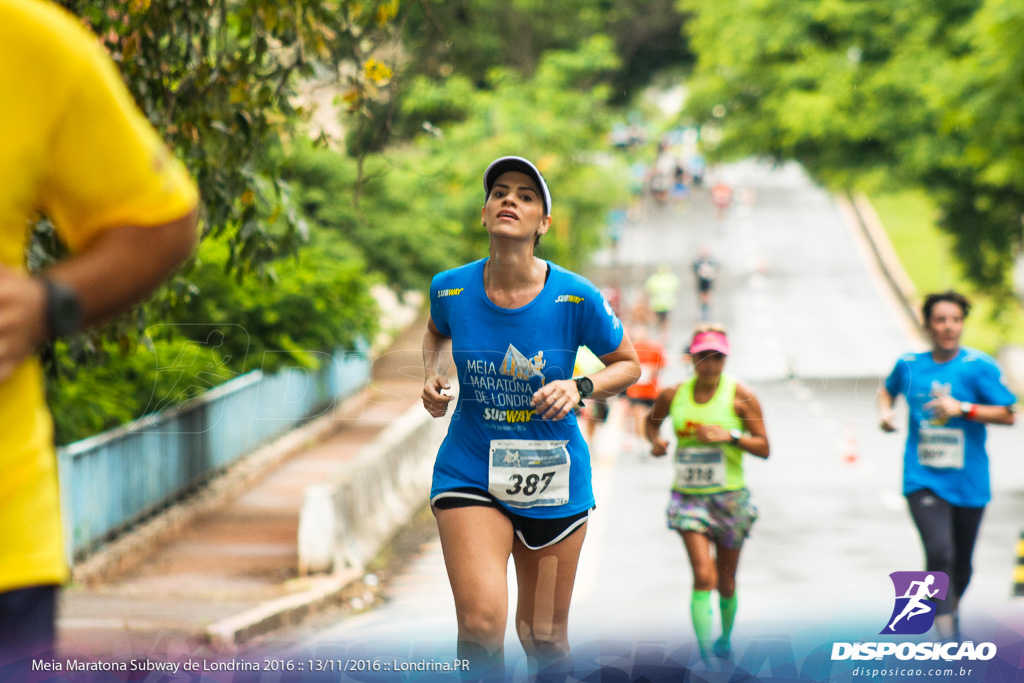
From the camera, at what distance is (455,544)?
165 inches

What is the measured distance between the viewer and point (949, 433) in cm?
655

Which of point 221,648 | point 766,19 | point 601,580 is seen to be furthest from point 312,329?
point 766,19

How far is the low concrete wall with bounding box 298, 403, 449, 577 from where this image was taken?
11.8 meters

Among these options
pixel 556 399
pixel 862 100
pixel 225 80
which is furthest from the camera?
pixel 862 100

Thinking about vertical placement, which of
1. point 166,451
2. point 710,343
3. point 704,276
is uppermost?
point 704,276

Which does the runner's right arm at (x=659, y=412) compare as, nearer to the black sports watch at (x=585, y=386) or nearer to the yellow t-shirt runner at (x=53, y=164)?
the black sports watch at (x=585, y=386)

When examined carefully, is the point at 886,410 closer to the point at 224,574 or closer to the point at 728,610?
the point at 728,610

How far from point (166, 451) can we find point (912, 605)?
968cm

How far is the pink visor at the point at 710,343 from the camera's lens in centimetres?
655

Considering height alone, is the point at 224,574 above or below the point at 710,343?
below

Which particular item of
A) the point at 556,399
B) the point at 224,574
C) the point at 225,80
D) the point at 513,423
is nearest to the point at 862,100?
the point at 224,574

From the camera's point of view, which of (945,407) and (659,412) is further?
(659,412)

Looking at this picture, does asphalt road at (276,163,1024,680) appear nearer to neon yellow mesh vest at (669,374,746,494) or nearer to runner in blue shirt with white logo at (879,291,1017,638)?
runner in blue shirt with white logo at (879,291,1017,638)

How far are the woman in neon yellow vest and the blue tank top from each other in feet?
7.21
